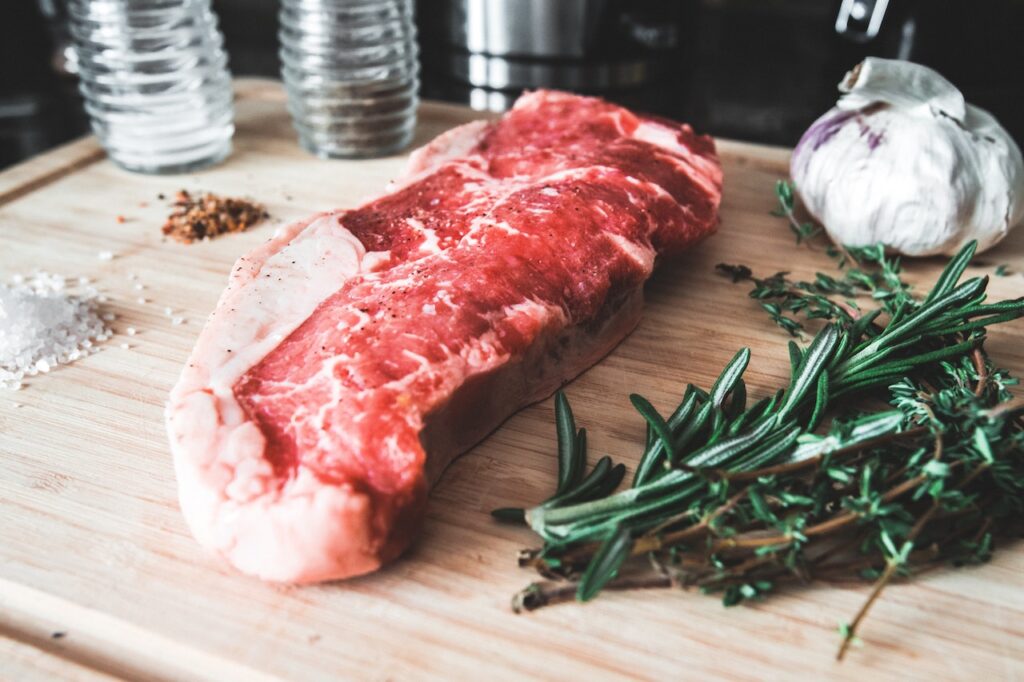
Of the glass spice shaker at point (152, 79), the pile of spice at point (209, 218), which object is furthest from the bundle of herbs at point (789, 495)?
the glass spice shaker at point (152, 79)

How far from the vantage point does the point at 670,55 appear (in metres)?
2.76

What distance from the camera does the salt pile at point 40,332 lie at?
5.42ft

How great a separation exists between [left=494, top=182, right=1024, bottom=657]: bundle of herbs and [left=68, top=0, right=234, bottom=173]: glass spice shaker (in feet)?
5.03

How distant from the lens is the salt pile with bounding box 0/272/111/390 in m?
1.65

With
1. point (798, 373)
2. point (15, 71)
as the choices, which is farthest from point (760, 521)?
point (15, 71)

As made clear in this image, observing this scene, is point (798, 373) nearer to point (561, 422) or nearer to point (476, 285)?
point (561, 422)

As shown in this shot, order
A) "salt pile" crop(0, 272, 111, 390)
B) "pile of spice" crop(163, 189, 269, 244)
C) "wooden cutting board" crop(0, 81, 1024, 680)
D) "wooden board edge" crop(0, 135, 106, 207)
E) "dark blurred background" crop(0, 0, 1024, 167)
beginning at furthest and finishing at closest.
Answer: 1. "dark blurred background" crop(0, 0, 1024, 167)
2. "wooden board edge" crop(0, 135, 106, 207)
3. "pile of spice" crop(163, 189, 269, 244)
4. "salt pile" crop(0, 272, 111, 390)
5. "wooden cutting board" crop(0, 81, 1024, 680)

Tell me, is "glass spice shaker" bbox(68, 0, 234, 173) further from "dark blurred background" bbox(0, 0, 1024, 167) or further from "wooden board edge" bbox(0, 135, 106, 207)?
"dark blurred background" bbox(0, 0, 1024, 167)

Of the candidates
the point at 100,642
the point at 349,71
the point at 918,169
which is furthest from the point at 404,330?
the point at 349,71

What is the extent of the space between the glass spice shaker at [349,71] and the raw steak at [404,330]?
501 millimetres

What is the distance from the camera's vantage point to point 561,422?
1386 mm

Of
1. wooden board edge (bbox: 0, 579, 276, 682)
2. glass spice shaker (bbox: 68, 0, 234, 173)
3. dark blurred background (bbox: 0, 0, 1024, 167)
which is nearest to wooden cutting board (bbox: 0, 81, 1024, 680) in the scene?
wooden board edge (bbox: 0, 579, 276, 682)

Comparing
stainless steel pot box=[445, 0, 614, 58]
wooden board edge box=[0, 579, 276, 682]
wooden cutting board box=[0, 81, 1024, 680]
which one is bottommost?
wooden board edge box=[0, 579, 276, 682]

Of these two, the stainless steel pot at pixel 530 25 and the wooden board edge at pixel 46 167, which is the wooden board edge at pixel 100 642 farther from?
the stainless steel pot at pixel 530 25
